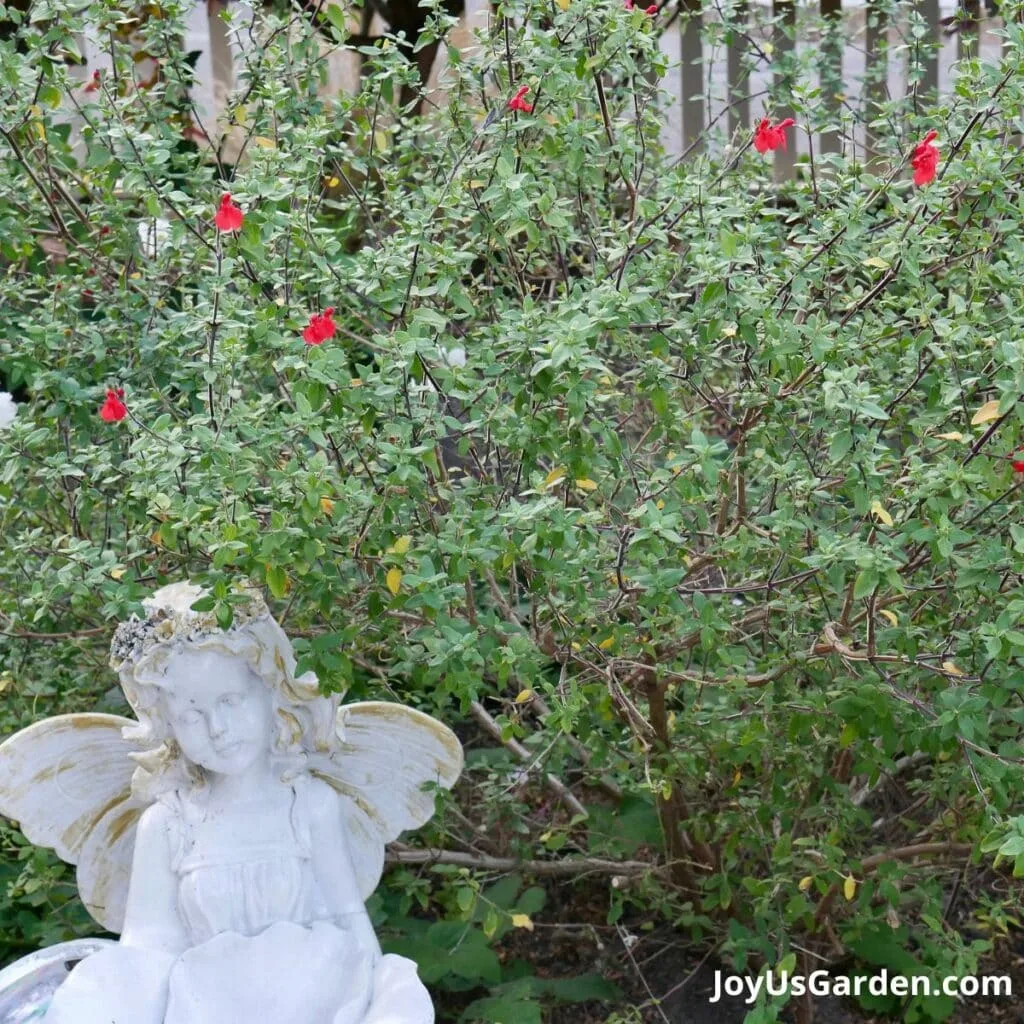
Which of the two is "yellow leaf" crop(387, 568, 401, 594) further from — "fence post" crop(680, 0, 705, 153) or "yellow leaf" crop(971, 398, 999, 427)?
"fence post" crop(680, 0, 705, 153)

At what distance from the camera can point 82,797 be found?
234 cm

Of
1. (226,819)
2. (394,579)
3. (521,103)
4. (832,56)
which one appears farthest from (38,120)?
(832,56)

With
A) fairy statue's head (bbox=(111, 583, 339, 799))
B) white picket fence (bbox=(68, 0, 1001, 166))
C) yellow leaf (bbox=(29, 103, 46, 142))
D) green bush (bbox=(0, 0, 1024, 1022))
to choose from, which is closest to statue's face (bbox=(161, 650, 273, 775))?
fairy statue's head (bbox=(111, 583, 339, 799))

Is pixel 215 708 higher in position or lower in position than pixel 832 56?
lower

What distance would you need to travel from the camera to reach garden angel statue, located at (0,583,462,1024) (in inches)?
83.1

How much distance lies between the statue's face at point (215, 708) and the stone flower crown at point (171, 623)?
3 cm

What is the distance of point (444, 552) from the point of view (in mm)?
2127

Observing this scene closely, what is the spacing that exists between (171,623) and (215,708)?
5.7 inches

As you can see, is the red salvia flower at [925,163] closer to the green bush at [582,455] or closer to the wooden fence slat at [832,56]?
the green bush at [582,455]

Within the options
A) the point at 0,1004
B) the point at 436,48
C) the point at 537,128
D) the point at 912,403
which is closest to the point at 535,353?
the point at 537,128

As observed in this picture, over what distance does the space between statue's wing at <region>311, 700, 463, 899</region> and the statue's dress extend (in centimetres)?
14

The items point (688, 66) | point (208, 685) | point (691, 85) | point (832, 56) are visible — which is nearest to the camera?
point (208, 685)

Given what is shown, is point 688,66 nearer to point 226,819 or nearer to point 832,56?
point 832,56

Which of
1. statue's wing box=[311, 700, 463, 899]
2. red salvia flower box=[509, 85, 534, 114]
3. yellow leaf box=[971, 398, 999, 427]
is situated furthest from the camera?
statue's wing box=[311, 700, 463, 899]
